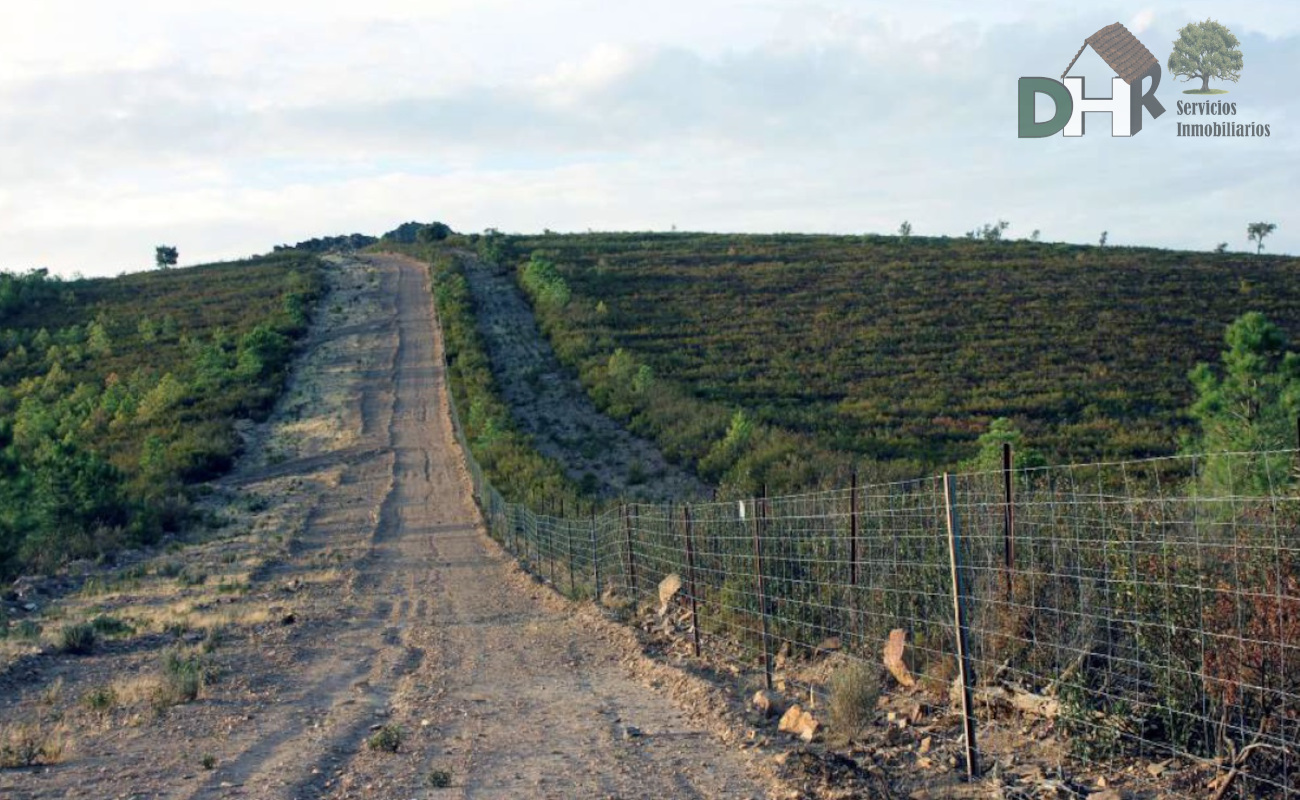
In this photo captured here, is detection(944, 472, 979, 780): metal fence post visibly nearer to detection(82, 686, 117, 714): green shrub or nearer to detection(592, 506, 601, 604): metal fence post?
detection(82, 686, 117, 714): green shrub

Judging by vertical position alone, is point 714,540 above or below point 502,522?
above

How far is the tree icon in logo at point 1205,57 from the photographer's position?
845 inches

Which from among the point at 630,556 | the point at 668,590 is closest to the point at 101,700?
the point at 668,590

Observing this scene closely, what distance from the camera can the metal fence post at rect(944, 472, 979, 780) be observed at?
749 cm

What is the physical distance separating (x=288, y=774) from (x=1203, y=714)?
20.9ft

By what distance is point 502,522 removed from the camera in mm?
31047

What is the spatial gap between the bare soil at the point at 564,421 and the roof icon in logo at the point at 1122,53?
16.7 meters

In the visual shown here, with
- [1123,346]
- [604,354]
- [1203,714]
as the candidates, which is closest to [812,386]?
[604,354]

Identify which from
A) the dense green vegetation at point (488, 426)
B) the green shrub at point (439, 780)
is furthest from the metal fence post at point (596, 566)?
the green shrub at point (439, 780)

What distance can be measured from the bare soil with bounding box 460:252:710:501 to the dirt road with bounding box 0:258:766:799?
980 centimetres

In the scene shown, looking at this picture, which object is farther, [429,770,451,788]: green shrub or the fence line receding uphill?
[429,770,451,788]: green shrub

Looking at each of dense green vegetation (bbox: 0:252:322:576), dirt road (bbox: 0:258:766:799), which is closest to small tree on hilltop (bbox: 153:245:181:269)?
dense green vegetation (bbox: 0:252:322:576)

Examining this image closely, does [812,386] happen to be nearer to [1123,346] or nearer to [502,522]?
[1123,346]

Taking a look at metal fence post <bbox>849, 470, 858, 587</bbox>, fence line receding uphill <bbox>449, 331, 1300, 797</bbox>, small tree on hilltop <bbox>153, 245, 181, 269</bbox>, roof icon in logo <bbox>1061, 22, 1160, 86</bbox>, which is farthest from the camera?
small tree on hilltop <bbox>153, 245, 181, 269</bbox>
